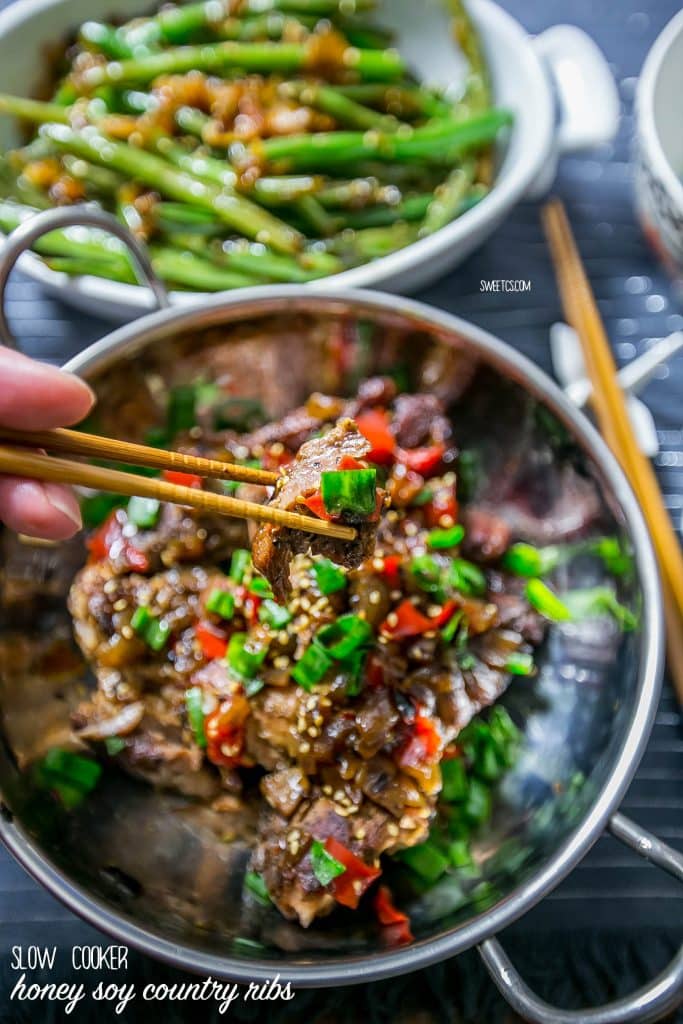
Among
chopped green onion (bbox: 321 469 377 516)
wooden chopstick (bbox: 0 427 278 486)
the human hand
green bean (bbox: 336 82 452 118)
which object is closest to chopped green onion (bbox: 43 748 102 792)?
the human hand

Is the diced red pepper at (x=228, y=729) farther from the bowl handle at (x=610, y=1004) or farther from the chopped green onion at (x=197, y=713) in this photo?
the bowl handle at (x=610, y=1004)

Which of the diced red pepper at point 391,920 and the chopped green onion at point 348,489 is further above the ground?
the chopped green onion at point 348,489

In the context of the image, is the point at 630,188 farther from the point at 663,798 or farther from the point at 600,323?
the point at 663,798

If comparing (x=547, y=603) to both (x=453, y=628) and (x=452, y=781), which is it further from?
(x=452, y=781)

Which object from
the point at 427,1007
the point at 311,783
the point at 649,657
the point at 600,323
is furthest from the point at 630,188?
the point at 427,1007

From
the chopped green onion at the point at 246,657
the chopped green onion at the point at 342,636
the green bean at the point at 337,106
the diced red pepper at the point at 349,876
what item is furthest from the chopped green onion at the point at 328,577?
the green bean at the point at 337,106
